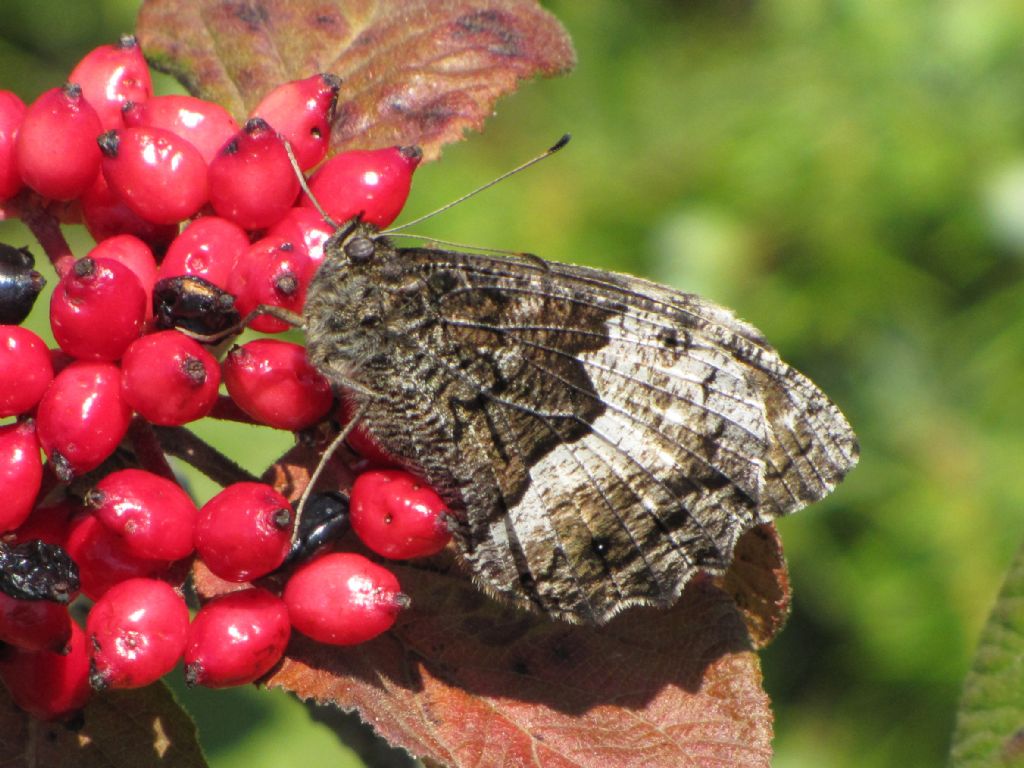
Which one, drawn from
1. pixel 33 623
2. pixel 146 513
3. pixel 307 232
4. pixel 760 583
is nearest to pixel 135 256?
pixel 307 232

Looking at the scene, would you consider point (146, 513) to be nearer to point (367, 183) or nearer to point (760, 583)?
point (367, 183)

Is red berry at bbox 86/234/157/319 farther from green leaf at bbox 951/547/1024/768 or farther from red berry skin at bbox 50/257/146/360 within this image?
green leaf at bbox 951/547/1024/768

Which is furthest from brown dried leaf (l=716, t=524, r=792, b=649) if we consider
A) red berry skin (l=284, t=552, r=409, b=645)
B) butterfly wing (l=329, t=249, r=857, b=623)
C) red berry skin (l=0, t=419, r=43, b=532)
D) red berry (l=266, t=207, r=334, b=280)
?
red berry skin (l=0, t=419, r=43, b=532)

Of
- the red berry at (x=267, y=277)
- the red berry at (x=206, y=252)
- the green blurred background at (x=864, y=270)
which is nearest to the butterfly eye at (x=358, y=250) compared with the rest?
the red berry at (x=267, y=277)

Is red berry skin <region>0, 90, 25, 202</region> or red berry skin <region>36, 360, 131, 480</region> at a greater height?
red berry skin <region>0, 90, 25, 202</region>

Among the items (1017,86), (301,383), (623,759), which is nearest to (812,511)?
(1017,86)

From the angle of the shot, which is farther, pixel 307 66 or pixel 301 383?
pixel 307 66

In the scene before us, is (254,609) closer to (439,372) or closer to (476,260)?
(439,372)
